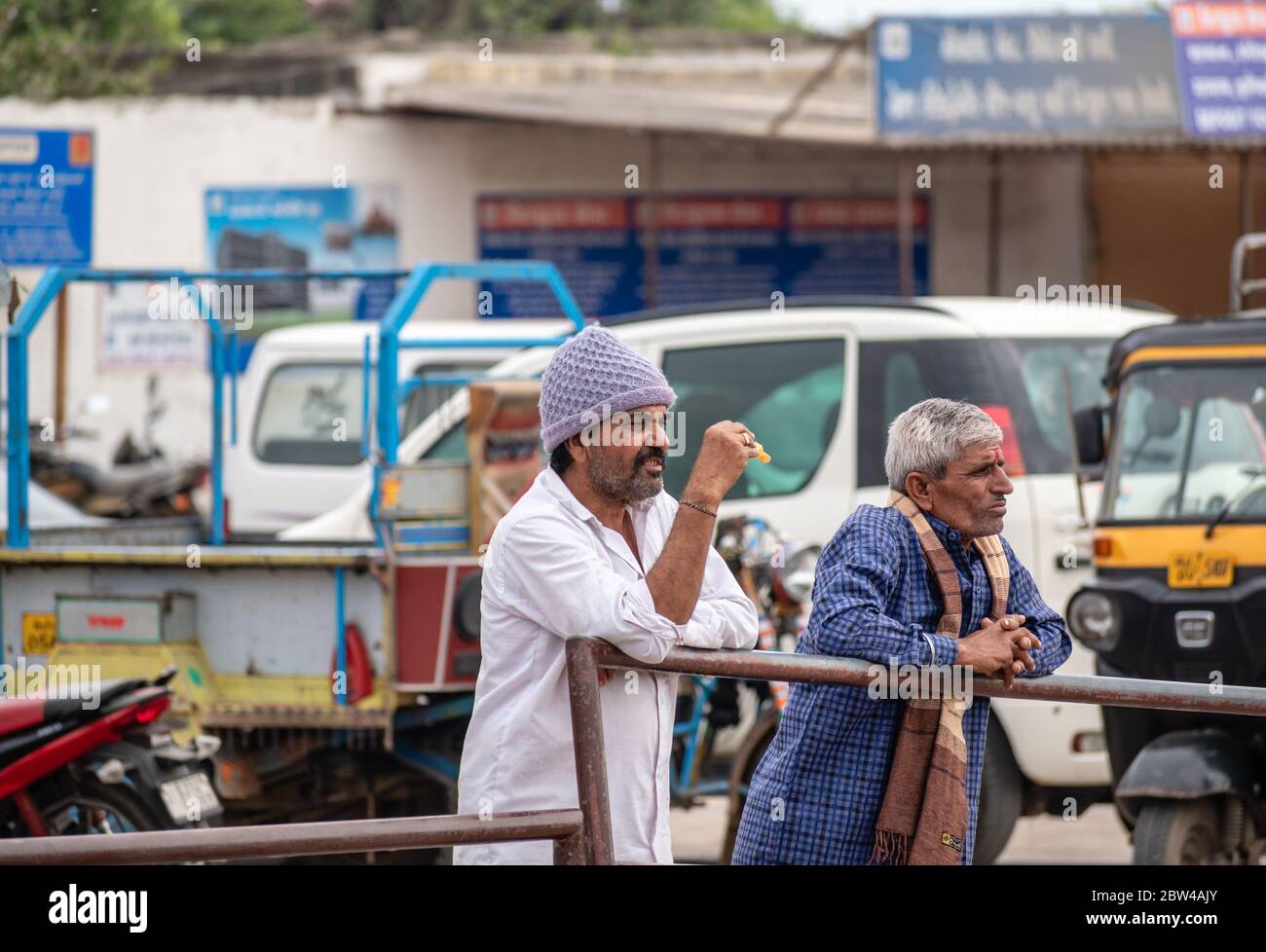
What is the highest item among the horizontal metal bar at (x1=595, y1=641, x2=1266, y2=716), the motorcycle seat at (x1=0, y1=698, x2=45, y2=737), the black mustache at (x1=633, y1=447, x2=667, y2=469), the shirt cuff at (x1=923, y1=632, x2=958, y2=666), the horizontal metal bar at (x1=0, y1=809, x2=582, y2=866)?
the black mustache at (x1=633, y1=447, x2=667, y2=469)

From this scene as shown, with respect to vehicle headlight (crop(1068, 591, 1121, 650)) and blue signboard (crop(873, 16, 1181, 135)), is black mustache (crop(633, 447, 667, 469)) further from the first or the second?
blue signboard (crop(873, 16, 1181, 135))

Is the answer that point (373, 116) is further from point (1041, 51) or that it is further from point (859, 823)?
point (859, 823)

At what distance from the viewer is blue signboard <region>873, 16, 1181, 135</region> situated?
13.0m

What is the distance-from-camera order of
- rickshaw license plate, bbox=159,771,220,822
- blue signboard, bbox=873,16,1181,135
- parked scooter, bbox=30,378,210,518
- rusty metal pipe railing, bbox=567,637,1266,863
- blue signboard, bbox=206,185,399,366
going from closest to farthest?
rusty metal pipe railing, bbox=567,637,1266,863
rickshaw license plate, bbox=159,771,220,822
parked scooter, bbox=30,378,210,518
blue signboard, bbox=873,16,1181,135
blue signboard, bbox=206,185,399,366

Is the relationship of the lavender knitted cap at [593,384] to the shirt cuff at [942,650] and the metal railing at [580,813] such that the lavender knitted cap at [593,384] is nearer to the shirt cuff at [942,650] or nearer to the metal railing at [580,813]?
the metal railing at [580,813]

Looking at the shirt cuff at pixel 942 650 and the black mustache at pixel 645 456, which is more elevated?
the black mustache at pixel 645 456

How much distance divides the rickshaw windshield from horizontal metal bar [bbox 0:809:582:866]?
3.20 meters

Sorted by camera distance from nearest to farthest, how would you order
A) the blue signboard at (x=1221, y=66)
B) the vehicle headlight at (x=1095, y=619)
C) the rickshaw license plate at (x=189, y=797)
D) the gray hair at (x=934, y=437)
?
the gray hair at (x=934, y=437) → the rickshaw license plate at (x=189, y=797) → the vehicle headlight at (x=1095, y=619) → the blue signboard at (x=1221, y=66)

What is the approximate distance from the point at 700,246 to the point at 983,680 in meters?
13.9

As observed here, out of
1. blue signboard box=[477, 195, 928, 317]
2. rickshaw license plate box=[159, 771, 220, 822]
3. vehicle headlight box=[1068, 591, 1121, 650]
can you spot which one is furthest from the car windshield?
blue signboard box=[477, 195, 928, 317]

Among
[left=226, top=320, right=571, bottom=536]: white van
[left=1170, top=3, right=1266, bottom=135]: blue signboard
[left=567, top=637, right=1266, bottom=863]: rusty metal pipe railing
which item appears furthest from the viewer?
[left=1170, top=3, right=1266, bottom=135]: blue signboard

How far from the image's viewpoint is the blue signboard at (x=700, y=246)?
16.6 metres

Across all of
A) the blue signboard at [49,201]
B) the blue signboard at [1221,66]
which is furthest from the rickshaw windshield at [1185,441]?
the blue signboard at [49,201]

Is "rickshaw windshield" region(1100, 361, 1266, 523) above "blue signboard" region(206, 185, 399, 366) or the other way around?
the other way around
